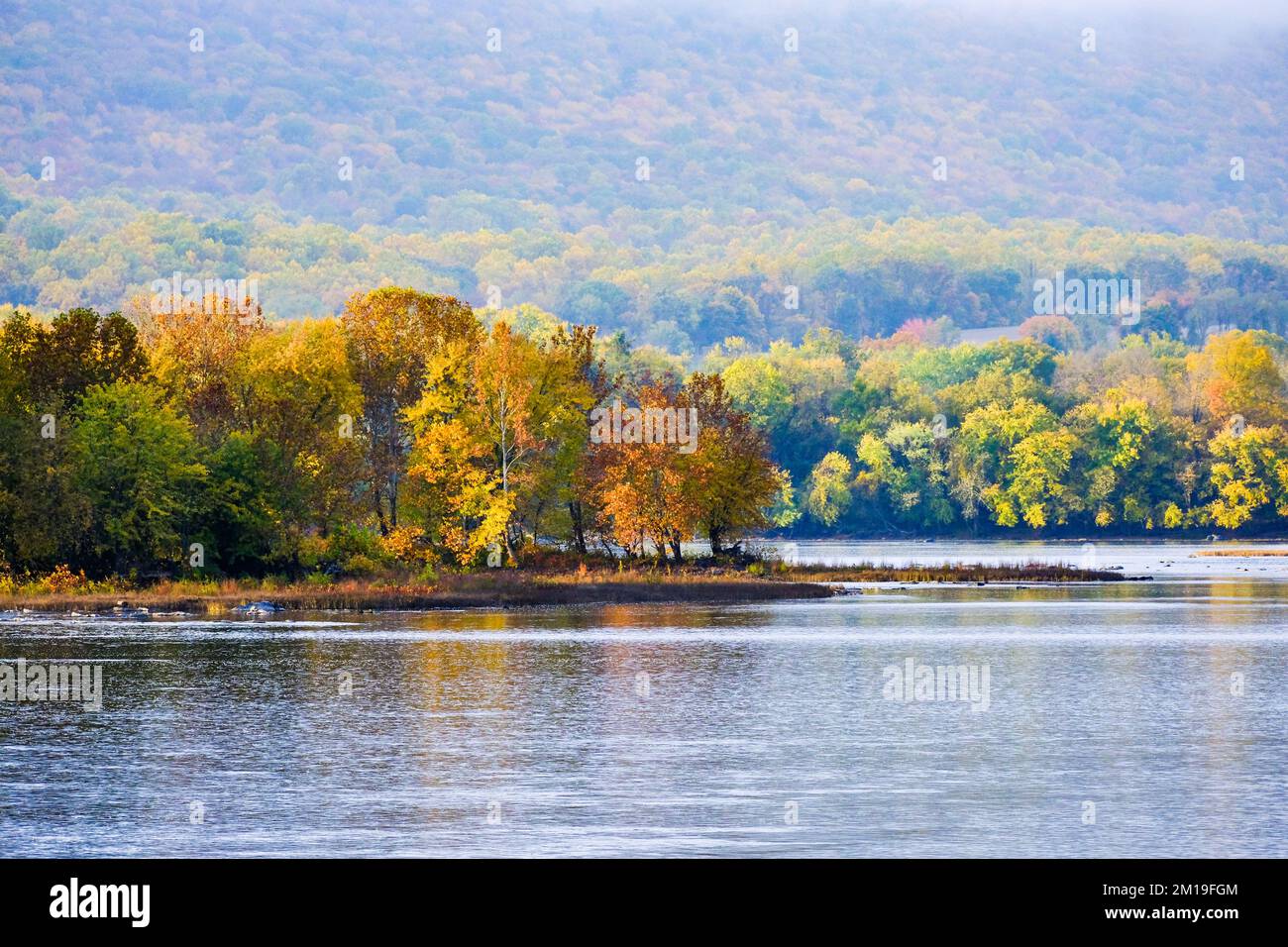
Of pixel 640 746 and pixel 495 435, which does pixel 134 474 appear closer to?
pixel 495 435

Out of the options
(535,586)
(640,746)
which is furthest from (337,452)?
(640,746)

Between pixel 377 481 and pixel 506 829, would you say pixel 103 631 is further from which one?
pixel 506 829

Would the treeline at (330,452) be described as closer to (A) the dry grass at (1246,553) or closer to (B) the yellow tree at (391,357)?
(B) the yellow tree at (391,357)

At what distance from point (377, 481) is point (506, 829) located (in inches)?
2462

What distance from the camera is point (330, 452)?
84.6m

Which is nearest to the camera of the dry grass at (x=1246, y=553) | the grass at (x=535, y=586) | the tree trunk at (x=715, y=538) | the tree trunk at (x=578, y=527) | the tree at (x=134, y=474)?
the grass at (x=535, y=586)

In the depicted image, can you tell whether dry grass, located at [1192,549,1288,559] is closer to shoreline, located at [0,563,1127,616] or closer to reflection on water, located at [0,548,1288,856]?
shoreline, located at [0,563,1127,616]

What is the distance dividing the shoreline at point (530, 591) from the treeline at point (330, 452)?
2.48 metres

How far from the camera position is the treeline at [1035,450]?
16775 centimetres

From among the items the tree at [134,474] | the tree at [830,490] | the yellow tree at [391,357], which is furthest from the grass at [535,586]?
the tree at [830,490]

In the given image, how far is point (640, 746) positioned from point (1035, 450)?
136 metres

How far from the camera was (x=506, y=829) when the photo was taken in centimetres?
2800

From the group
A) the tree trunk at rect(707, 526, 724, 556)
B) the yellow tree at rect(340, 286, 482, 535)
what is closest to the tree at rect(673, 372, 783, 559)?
the tree trunk at rect(707, 526, 724, 556)
